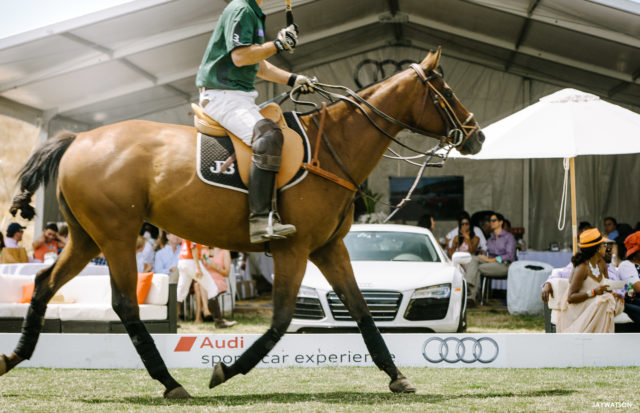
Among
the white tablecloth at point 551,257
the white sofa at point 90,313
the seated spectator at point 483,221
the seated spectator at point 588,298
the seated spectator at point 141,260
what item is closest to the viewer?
the seated spectator at point 588,298

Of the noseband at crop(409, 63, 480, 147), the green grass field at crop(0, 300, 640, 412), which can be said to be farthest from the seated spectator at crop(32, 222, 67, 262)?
the noseband at crop(409, 63, 480, 147)

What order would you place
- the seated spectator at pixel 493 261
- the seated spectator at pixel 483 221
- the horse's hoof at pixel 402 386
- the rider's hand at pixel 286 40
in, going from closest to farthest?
the rider's hand at pixel 286 40, the horse's hoof at pixel 402 386, the seated spectator at pixel 493 261, the seated spectator at pixel 483 221

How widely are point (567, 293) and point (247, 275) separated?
10745mm

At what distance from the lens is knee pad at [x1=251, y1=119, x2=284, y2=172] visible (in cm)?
490

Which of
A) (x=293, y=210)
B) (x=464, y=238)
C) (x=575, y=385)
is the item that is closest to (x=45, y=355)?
(x=293, y=210)

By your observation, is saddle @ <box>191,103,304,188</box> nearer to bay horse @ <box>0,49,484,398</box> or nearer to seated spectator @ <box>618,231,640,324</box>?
bay horse @ <box>0,49,484,398</box>

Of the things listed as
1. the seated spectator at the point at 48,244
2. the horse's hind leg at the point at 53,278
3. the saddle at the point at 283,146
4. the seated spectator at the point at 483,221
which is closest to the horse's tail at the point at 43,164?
the horse's hind leg at the point at 53,278

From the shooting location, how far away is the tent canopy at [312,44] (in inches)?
492

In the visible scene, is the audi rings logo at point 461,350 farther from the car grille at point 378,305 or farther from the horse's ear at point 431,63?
the horse's ear at point 431,63

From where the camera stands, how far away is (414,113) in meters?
5.52

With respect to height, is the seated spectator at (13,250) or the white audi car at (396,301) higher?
the seated spectator at (13,250)

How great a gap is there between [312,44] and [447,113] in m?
13.5

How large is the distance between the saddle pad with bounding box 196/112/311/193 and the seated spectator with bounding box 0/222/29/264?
23.7 ft

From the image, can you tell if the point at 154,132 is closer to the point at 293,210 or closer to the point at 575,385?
the point at 293,210
